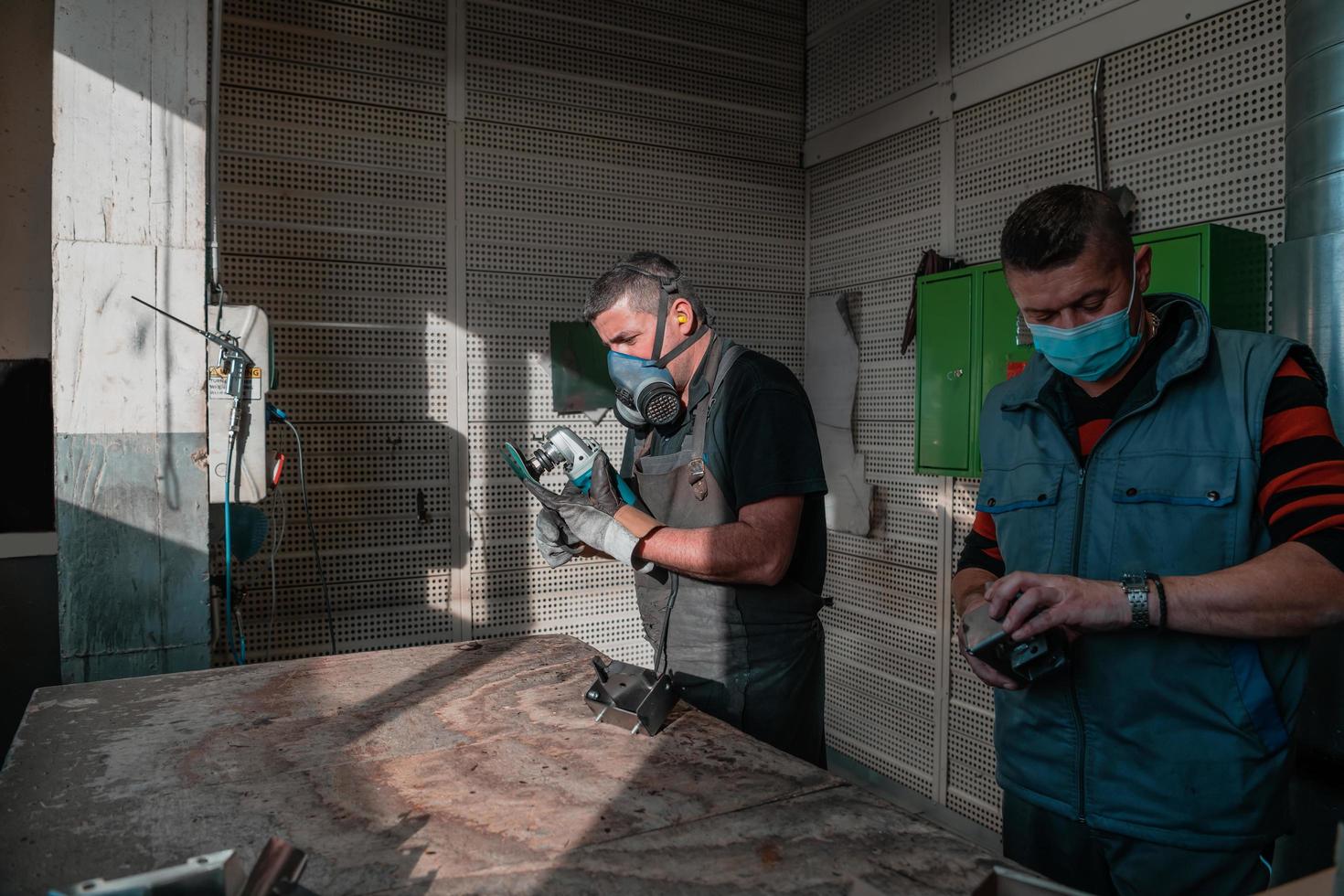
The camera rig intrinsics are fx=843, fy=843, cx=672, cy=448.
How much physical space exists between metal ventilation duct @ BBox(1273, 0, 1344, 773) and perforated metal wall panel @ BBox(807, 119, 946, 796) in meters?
1.79

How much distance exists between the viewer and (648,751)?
1.69 metres

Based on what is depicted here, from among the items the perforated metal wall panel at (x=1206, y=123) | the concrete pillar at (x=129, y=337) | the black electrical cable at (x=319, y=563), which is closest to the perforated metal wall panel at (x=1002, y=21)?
the perforated metal wall panel at (x=1206, y=123)

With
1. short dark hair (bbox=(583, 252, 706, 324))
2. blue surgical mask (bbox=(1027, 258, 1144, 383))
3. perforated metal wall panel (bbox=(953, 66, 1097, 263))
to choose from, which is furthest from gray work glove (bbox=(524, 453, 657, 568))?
perforated metal wall panel (bbox=(953, 66, 1097, 263))

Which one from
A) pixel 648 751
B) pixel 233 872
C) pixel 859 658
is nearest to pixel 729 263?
pixel 859 658

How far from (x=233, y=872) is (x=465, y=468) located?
3.05 m

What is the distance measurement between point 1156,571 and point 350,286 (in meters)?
3.45

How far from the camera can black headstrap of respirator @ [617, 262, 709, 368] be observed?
2.44m

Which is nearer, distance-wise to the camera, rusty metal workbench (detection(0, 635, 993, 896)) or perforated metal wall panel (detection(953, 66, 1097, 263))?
rusty metal workbench (detection(0, 635, 993, 896))

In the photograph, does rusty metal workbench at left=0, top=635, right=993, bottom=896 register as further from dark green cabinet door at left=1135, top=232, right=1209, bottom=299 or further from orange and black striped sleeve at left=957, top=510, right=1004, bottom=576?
dark green cabinet door at left=1135, top=232, right=1209, bottom=299

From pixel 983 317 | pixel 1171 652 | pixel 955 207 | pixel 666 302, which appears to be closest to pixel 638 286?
pixel 666 302

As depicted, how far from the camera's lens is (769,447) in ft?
7.00

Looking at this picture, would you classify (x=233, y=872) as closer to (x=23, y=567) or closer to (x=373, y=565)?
(x=373, y=565)

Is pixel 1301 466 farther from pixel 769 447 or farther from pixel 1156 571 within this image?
pixel 769 447

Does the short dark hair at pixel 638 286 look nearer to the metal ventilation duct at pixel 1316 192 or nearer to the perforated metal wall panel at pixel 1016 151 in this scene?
the metal ventilation duct at pixel 1316 192
